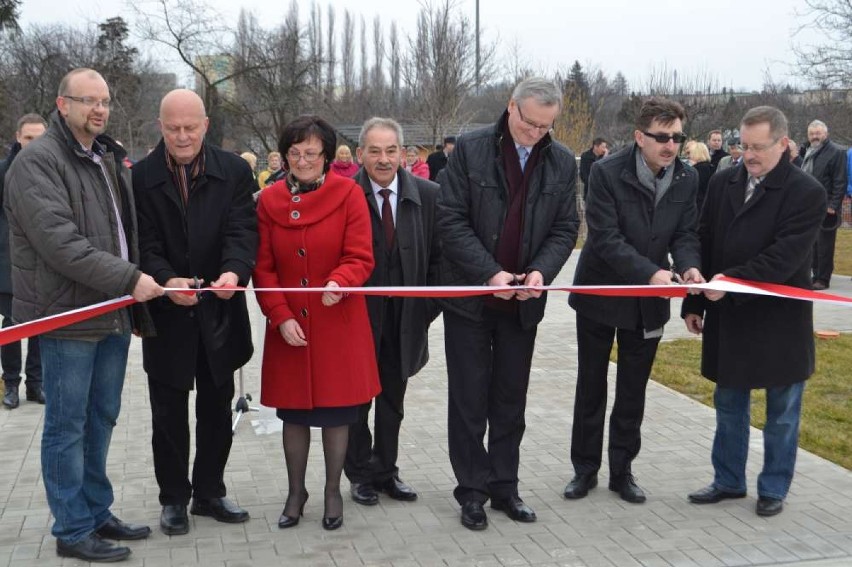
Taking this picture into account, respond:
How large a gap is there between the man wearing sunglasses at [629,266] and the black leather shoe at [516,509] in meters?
0.42

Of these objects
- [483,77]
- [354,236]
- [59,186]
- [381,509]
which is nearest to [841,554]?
[381,509]

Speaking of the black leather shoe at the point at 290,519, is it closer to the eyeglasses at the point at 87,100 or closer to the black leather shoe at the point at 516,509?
the black leather shoe at the point at 516,509

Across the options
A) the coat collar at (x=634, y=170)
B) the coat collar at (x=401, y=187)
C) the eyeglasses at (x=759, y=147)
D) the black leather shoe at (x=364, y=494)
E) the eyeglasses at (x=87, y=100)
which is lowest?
the black leather shoe at (x=364, y=494)

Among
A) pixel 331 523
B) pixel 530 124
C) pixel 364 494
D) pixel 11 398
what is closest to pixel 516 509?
pixel 364 494

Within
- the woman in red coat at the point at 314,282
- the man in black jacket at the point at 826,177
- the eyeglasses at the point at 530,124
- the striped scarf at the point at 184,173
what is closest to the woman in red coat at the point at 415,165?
the man in black jacket at the point at 826,177

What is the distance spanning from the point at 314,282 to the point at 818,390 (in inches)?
204

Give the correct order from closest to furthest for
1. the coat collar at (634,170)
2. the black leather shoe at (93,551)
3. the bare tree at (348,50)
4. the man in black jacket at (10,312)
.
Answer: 1. the black leather shoe at (93,551)
2. the coat collar at (634,170)
3. the man in black jacket at (10,312)
4. the bare tree at (348,50)

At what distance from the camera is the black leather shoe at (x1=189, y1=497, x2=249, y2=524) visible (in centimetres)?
520

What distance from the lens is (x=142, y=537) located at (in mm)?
4977

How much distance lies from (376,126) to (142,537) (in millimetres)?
2573

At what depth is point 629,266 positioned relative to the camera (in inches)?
208

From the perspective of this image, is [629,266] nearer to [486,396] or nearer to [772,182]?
[772,182]

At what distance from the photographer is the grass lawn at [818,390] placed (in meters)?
6.71

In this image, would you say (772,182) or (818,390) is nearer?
(772,182)
